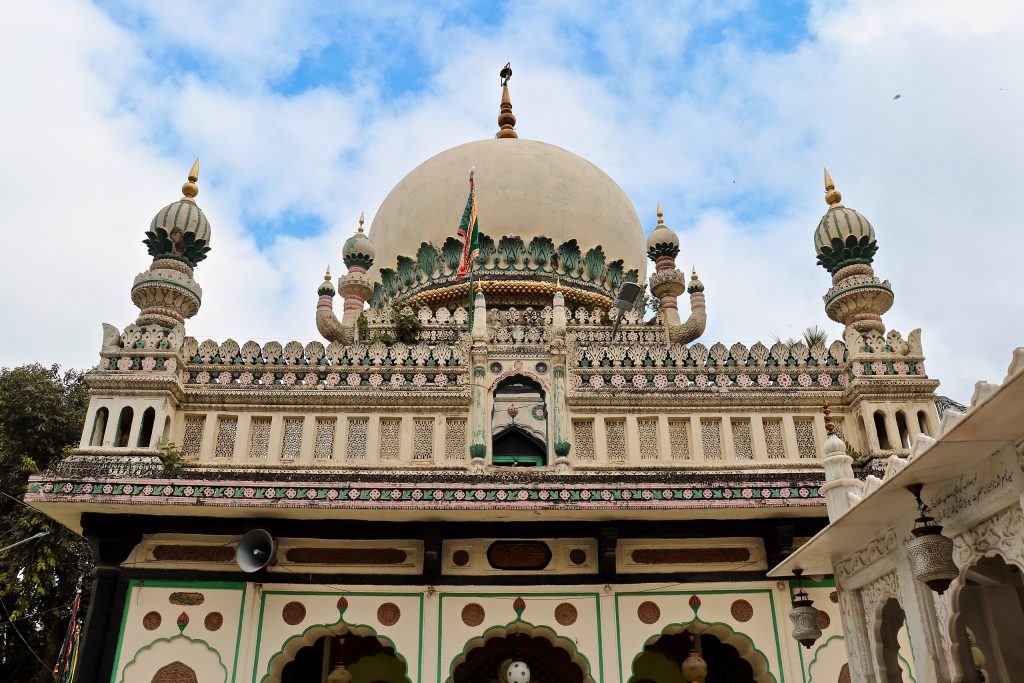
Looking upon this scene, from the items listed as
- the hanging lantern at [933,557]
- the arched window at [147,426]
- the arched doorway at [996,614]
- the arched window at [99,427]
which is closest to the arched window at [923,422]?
the arched doorway at [996,614]

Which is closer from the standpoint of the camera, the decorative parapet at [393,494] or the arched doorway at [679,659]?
the decorative parapet at [393,494]

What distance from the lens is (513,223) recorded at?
20688 millimetres

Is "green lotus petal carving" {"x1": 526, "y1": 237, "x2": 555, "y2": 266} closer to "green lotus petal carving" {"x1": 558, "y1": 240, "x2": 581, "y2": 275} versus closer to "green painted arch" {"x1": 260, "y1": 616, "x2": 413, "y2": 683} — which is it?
"green lotus petal carving" {"x1": 558, "y1": 240, "x2": 581, "y2": 275}

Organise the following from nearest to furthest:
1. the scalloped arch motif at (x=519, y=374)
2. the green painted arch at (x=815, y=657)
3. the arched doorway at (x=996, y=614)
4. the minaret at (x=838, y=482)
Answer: the minaret at (x=838, y=482)
the arched doorway at (x=996, y=614)
the green painted arch at (x=815, y=657)
the scalloped arch motif at (x=519, y=374)

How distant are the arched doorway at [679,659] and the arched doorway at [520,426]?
310cm

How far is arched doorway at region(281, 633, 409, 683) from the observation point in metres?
12.3

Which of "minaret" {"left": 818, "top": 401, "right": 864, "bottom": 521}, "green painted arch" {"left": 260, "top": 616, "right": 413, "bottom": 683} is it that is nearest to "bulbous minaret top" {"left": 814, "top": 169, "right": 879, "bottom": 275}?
"minaret" {"left": 818, "top": 401, "right": 864, "bottom": 521}

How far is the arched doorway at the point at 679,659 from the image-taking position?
12.4m

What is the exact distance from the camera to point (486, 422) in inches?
526

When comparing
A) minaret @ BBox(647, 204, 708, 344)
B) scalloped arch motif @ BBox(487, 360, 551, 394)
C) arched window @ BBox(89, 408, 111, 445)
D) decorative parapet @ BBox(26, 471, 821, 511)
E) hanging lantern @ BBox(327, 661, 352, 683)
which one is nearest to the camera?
decorative parapet @ BBox(26, 471, 821, 511)

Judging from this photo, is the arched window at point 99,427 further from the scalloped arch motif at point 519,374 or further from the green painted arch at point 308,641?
the scalloped arch motif at point 519,374

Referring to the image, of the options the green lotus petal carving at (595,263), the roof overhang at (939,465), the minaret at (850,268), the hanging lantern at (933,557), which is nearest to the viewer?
the roof overhang at (939,465)

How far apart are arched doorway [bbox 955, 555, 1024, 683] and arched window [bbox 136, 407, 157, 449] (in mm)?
10603

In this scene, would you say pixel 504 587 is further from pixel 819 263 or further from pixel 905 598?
pixel 819 263
